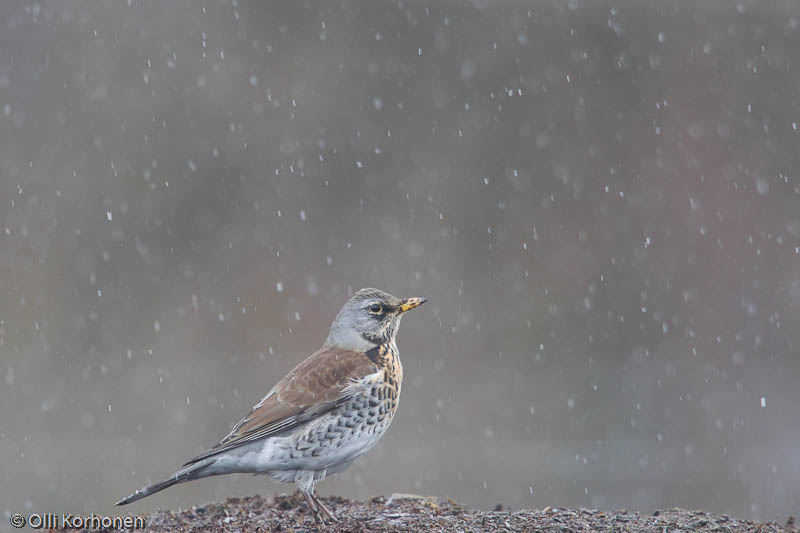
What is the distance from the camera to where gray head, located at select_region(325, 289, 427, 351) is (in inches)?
222

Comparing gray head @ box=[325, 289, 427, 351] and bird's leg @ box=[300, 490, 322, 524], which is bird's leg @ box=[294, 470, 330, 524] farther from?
gray head @ box=[325, 289, 427, 351]

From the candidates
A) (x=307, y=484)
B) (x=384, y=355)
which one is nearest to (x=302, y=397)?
(x=307, y=484)

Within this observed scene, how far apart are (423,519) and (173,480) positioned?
4.05 ft

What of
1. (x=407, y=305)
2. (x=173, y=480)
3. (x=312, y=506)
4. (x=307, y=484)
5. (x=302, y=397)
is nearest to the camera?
(x=173, y=480)

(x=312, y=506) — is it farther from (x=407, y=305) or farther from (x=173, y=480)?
(x=407, y=305)

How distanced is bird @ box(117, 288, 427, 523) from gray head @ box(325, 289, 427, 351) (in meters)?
0.01

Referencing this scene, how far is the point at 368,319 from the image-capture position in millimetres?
5664

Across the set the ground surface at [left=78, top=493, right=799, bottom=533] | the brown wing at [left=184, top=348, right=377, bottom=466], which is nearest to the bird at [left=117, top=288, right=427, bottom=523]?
the brown wing at [left=184, top=348, right=377, bottom=466]

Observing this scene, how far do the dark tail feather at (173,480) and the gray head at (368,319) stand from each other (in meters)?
1.12

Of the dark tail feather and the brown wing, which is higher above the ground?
the brown wing

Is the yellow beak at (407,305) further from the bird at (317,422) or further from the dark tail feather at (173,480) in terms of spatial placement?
the dark tail feather at (173,480)

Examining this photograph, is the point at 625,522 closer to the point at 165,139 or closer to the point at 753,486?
the point at 753,486

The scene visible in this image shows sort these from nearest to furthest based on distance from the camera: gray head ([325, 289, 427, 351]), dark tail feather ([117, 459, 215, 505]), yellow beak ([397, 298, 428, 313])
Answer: dark tail feather ([117, 459, 215, 505]), yellow beak ([397, 298, 428, 313]), gray head ([325, 289, 427, 351])

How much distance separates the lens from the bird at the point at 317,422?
201 inches
